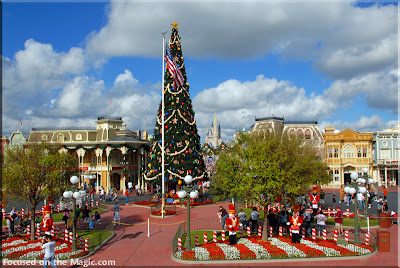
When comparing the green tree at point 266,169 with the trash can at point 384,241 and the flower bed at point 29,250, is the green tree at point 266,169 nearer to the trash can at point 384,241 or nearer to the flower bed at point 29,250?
the trash can at point 384,241

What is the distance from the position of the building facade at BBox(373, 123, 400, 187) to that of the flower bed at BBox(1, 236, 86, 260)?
50.5 m

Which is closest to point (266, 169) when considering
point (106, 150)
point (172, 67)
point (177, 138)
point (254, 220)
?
point (254, 220)

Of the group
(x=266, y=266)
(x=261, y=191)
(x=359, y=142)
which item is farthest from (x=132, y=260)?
(x=359, y=142)

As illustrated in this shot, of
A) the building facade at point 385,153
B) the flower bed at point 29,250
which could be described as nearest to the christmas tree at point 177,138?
the flower bed at point 29,250

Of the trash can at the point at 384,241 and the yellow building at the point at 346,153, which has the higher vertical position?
the yellow building at the point at 346,153

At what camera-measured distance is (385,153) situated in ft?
176

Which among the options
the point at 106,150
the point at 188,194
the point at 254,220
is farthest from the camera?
the point at 106,150

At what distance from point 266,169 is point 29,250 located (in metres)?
12.2

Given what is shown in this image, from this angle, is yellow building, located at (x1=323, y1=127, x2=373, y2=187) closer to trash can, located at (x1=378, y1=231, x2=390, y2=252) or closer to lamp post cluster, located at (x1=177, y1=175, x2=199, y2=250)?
trash can, located at (x1=378, y1=231, x2=390, y2=252)

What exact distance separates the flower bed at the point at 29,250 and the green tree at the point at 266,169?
843 cm

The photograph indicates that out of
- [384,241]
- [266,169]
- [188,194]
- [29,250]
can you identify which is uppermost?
[266,169]

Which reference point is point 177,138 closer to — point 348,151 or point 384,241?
point 384,241

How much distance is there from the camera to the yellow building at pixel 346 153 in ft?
171

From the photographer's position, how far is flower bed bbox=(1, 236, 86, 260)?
15.1 meters
